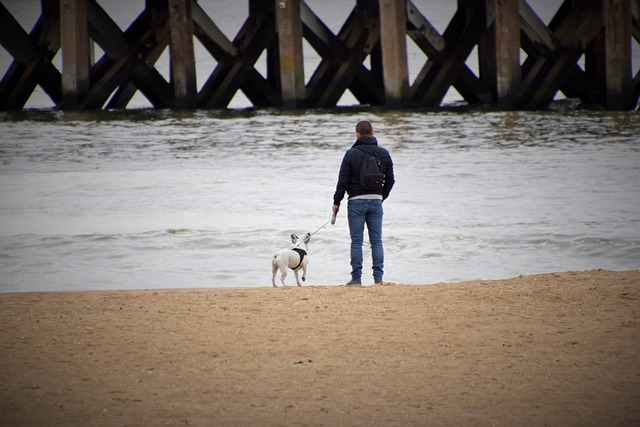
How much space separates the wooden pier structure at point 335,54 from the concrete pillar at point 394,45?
2cm

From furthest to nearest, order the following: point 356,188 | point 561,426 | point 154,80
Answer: point 154,80 → point 356,188 → point 561,426

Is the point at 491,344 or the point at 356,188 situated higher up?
the point at 356,188

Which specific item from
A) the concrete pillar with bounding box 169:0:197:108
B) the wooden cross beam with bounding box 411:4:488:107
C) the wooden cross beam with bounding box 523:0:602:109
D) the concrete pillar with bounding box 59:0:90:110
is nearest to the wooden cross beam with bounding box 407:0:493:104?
the wooden cross beam with bounding box 411:4:488:107

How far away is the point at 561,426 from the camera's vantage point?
4.41 meters

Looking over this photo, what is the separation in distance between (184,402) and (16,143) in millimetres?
15471

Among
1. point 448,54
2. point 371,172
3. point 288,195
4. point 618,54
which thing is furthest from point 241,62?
point 371,172

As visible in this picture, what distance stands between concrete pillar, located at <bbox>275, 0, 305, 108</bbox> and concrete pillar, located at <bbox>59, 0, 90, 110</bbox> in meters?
4.12

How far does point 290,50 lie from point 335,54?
2.34 m

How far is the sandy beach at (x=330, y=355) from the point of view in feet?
15.2

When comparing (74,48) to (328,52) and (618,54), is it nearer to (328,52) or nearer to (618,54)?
(328,52)

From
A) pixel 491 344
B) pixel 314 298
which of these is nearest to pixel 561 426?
pixel 491 344

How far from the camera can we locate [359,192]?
7.42 m

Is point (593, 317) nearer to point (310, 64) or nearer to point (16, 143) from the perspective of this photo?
point (16, 143)

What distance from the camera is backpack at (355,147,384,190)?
23.8 ft
